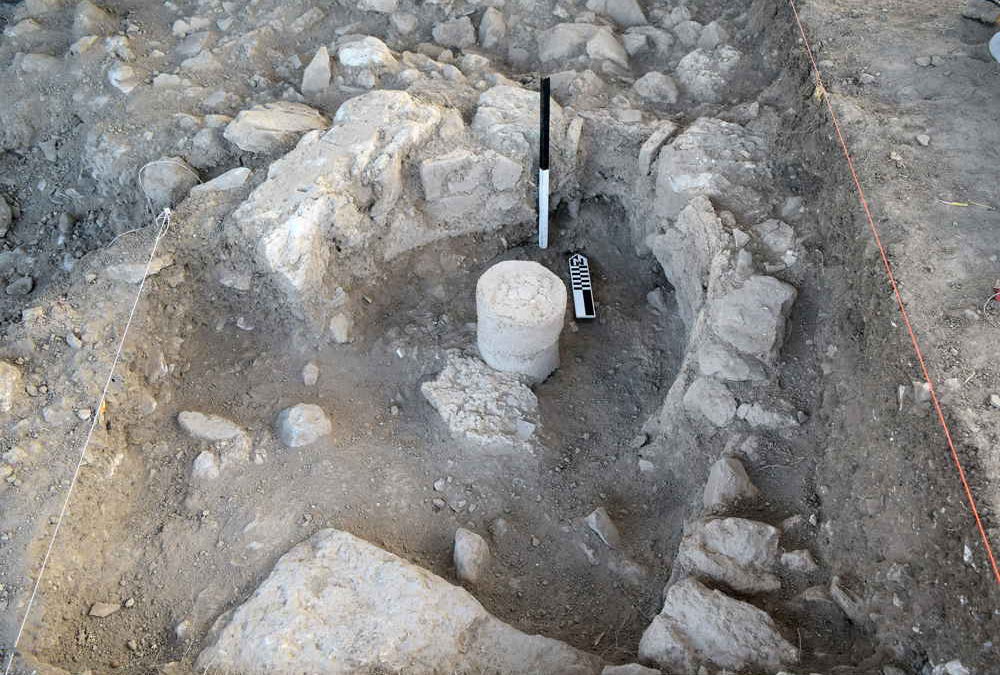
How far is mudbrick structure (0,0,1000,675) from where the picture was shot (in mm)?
3086

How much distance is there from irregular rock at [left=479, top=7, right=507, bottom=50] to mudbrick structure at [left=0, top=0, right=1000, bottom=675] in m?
0.02

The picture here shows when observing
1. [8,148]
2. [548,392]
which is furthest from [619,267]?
[8,148]

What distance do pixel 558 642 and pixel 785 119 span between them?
3332 millimetres

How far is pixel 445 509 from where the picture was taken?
3945 mm

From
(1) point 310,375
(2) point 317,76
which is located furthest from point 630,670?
(2) point 317,76

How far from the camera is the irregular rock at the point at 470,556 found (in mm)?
3607

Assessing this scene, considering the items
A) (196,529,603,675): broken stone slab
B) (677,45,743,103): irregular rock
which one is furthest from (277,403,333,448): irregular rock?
(677,45,743,103): irregular rock

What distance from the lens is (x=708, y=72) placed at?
5.13 metres

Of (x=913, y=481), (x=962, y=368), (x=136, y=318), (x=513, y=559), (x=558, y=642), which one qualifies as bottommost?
(x=513, y=559)

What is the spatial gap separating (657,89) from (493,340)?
7.16ft

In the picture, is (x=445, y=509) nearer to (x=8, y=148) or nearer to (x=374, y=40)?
(x=374, y=40)

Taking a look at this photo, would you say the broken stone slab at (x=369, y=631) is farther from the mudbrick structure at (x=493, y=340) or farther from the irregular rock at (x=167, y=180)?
the irregular rock at (x=167, y=180)

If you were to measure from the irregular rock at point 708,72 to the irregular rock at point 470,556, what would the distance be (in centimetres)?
332

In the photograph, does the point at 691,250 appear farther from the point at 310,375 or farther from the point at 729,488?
the point at 310,375
